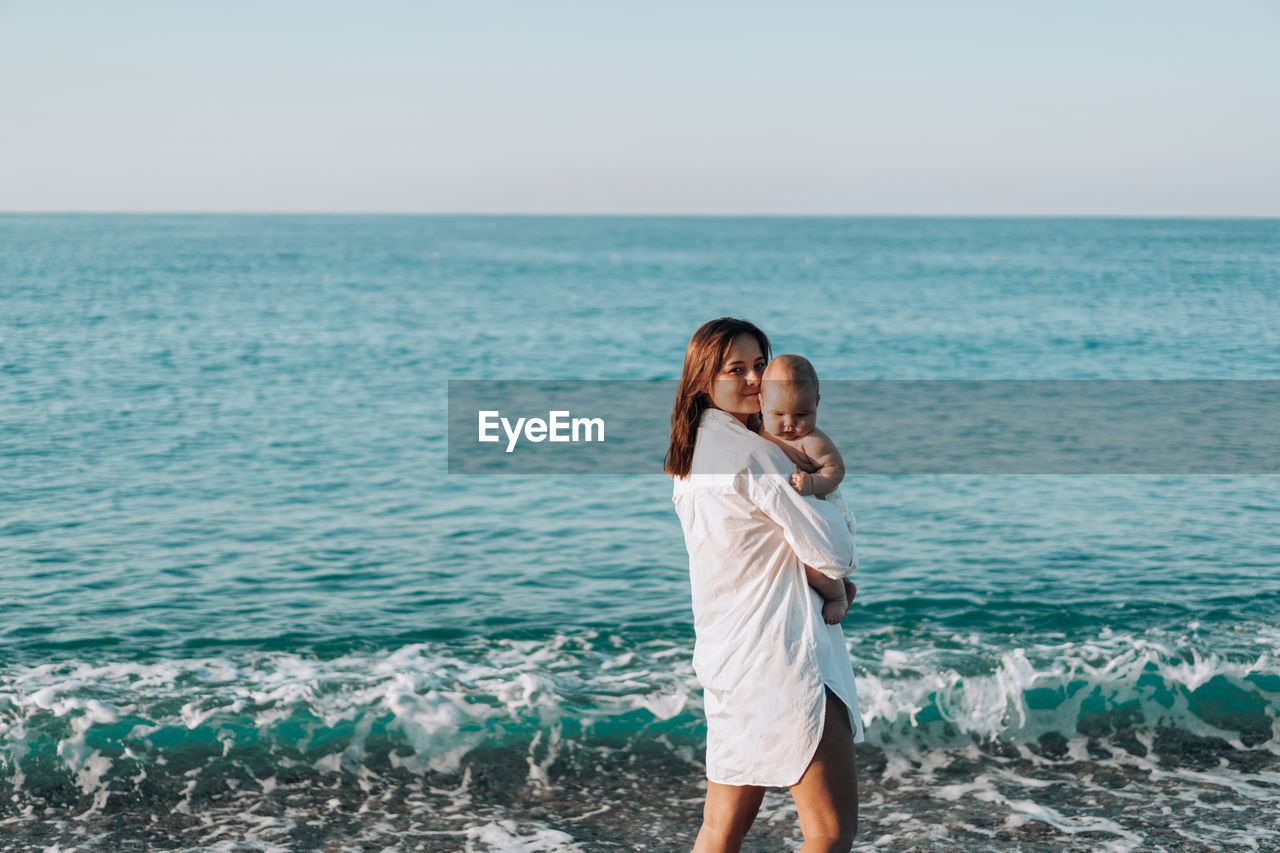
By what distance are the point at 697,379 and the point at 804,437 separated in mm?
333

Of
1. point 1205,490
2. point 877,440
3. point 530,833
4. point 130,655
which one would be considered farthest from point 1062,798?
point 877,440

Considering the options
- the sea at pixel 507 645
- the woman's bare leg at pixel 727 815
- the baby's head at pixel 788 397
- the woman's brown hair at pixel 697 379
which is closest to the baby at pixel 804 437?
the baby's head at pixel 788 397

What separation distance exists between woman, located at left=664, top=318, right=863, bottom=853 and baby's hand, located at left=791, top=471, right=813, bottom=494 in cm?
4

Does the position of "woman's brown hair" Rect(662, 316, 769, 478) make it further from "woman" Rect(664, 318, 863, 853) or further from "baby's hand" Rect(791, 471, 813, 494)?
"baby's hand" Rect(791, 471, 813, 494)

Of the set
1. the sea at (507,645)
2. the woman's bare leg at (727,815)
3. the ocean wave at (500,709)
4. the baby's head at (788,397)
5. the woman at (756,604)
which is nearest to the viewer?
the baby's head at (788,397)

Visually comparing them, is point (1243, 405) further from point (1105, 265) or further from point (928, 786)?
point (1105, 265)

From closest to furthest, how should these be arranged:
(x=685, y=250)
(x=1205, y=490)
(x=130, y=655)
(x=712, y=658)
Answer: (x=712, y=658), (x=130, y=655), (x=1205, y=490), (x=685, y=250)

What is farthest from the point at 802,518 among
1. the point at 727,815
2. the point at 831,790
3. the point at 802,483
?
the point at 727,815

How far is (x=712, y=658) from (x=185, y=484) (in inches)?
485

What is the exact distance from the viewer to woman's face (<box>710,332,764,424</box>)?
2992 millimetres

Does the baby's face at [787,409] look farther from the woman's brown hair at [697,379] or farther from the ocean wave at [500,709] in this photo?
the ocean wave at [500,709]

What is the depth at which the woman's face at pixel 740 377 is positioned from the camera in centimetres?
299

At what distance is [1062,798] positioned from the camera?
5.47 meters

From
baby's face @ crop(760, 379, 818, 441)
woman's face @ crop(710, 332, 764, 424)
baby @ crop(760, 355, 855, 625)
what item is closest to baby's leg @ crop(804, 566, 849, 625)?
baby @ crop(760, 355, 855, 625)
